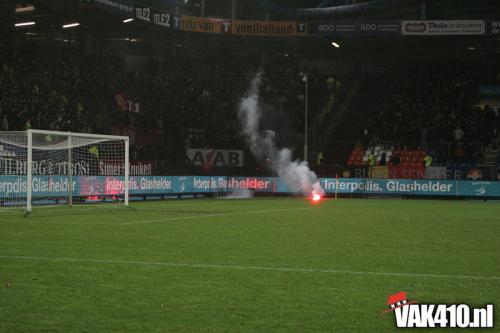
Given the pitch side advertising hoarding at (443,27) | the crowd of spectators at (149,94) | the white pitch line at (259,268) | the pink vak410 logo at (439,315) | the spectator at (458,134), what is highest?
the pitch side advertising hoarding at (443,27)

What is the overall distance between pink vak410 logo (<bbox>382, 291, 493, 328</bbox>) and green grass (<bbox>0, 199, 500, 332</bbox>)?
0.18 metres

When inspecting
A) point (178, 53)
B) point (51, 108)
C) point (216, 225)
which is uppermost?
point (178, 53)

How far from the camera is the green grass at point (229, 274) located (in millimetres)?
7422

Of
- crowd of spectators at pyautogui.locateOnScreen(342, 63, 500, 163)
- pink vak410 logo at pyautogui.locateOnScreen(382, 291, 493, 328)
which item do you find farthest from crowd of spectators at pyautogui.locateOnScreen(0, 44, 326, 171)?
pink vak410 logo at pyautogui.locateOnScreen(382, 291, 493, 328)

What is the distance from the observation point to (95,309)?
25.6ft

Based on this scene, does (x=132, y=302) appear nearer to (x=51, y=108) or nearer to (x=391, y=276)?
(x=391, y=276)

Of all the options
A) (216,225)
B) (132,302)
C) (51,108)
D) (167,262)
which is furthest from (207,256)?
(51,108)

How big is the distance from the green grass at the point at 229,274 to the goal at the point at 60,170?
6854mm

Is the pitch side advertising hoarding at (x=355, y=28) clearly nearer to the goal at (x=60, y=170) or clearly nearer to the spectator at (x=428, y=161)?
the spectator at (x=428, y=161)

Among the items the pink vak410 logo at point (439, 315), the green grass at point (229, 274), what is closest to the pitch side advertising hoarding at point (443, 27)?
the green grass at point (229, 274)

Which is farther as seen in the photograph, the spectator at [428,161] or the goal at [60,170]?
Result: the spectator at [428,161]

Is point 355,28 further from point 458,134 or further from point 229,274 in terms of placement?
point 229,274

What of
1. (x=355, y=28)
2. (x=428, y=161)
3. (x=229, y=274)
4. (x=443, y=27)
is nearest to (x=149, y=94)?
(x=355, y=28)

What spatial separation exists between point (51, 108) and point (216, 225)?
61.9 ft
